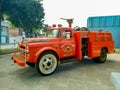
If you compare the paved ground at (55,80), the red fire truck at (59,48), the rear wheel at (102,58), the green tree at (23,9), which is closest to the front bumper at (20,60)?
the red fire truck at (59,48)

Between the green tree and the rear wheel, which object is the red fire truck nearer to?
the rear wheel

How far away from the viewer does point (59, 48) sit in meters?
7.74

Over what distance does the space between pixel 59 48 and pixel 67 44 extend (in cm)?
52

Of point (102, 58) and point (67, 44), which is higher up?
point (67, 44)

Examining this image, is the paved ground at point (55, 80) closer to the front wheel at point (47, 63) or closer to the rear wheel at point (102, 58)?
the front wheel at point (47, 63)

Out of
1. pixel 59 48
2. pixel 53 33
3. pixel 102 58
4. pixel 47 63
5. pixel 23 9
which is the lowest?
pixel 102 58

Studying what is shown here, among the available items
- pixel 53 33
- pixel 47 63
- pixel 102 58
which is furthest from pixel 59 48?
pixel 102 58

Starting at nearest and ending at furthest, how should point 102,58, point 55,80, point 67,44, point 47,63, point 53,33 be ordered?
point 55,80, point 47,63, point 67,44, point 53,33, point 102,58

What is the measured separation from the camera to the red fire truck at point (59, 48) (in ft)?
22.7

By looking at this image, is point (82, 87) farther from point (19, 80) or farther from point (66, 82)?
point (19, 80)

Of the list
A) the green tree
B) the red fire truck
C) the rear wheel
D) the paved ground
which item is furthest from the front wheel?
the green tree

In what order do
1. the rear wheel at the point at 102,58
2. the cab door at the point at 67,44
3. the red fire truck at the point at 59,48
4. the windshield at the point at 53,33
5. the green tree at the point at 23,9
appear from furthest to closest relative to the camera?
the green tree at the point at 23,9, the rear wheel at the point at 102,58, the windshield at the point at 53,33, the cab door at the point at 67,44, the red fire truck at the point at 59,48

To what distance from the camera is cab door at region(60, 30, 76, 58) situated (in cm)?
788

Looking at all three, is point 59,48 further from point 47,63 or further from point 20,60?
point 20,60
